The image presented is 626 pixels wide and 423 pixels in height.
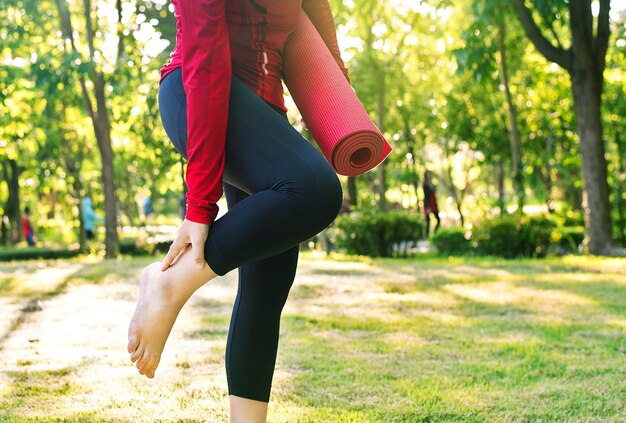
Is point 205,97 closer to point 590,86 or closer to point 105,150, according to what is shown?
point 590,86

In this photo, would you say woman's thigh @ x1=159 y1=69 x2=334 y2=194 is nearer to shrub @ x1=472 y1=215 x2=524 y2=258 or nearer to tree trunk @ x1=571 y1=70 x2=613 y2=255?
tree trunk @ x1=571 y1=70 x2=613 y2=255

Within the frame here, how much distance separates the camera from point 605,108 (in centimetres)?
1812

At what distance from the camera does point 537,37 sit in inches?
480

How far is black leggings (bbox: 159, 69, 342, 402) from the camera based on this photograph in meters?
1.72

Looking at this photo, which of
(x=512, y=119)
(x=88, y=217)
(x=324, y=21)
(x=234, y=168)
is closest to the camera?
(x=234, y=168)

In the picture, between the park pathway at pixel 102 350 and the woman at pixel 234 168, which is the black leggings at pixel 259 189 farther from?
the park pathway at pixel 102 350

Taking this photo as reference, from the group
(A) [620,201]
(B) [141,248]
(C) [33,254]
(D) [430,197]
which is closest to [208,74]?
(B) [141,248]

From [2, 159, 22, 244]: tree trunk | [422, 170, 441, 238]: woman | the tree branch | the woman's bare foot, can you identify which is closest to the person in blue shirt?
[2, 159, 22, 244]: tree trunk

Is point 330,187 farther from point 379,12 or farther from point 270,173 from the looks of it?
point 379,12

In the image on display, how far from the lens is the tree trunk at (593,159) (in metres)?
12.2

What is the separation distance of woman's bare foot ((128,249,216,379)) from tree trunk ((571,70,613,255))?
11615 mm

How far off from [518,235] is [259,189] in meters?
12.3

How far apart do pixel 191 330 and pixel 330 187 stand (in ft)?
10.6

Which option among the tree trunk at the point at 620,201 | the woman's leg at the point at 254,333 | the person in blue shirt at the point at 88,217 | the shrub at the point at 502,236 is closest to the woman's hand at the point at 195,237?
the woman's leg at the point at 254,333
